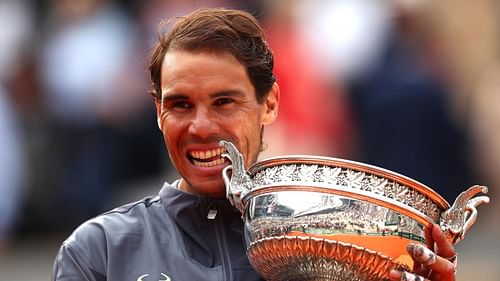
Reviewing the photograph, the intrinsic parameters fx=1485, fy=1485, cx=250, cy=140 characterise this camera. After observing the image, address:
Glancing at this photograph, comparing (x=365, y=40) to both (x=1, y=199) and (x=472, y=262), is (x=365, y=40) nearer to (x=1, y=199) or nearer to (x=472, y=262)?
(x=472, y=262)

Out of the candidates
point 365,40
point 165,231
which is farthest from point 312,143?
point 165,231

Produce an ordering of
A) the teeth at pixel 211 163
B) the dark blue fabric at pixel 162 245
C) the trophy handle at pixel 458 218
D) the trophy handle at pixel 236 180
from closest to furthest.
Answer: the trophy handle at pixel 458 218 < the trophy handle at pixel 236 180 < the dark blue fabric at pixel 162 245 < the teeth at pixel 211 163

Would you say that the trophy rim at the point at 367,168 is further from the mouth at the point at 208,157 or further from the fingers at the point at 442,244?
the mouth at the point at 208,157

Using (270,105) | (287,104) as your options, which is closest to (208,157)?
(270,105)

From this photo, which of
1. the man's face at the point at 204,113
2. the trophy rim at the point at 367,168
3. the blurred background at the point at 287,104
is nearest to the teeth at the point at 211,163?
the man's face at the point at 204,113

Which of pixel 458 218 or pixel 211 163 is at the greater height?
pixel 211 163

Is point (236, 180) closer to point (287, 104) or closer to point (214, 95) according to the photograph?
point (214, 95)

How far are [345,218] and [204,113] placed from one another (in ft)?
2.55

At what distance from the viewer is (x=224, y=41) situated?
499 cm

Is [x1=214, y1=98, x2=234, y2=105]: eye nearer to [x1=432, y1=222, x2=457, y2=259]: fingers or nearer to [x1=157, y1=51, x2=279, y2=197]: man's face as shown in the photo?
[x1=157, y1=51, x2=279, y2=197]: man's face

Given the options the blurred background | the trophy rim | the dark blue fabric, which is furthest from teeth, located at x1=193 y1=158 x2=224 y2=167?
the blurred background

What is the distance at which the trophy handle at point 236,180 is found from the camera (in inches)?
182

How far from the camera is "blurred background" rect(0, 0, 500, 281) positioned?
992 cm

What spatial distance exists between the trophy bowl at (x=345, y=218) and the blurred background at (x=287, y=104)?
17.1ft
